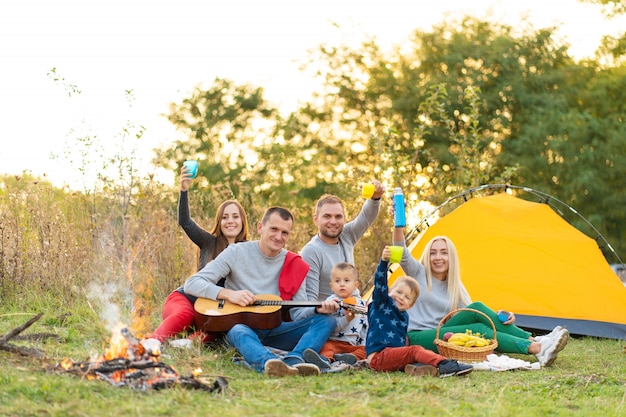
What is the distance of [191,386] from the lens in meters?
4.02

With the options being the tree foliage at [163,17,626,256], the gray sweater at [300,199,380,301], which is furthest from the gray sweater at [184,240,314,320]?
the tree foliage at [163,17,626,256]

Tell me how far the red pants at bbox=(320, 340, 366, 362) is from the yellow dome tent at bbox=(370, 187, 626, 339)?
2254 millimetres

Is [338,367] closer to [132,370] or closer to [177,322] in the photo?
[177,322]

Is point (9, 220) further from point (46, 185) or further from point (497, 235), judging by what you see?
point (497, 235)

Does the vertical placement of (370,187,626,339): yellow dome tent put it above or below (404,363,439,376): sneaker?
above

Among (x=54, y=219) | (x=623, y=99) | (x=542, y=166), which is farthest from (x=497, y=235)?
(x=623, y=99)

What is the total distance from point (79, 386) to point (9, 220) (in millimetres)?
4075

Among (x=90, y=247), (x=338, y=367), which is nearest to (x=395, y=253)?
(x=338, y=367)

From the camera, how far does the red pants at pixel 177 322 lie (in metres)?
5.48

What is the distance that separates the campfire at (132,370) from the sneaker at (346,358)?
1253mm

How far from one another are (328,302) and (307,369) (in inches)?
24.0

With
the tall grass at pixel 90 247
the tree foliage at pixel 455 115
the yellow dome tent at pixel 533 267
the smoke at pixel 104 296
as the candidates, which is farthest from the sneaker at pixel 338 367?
the tree foliage at pixel 455 115

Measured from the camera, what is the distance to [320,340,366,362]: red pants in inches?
214

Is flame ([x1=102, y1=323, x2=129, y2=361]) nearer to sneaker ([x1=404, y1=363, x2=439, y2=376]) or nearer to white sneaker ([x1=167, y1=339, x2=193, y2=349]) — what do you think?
white sneaker ([x1=167, y1=339, x2=193, y2=349])
